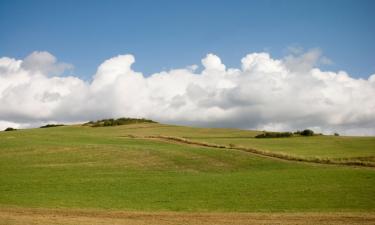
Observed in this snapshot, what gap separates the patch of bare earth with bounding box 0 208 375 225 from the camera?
18812 mm

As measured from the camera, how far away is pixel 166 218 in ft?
65.4

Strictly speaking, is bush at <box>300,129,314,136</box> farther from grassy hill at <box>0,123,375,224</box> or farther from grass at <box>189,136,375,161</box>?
grassy hill at <box>0,123,375,224</box>

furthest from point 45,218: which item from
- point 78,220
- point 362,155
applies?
point 362,155

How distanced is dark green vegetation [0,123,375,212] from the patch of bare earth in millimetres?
1314

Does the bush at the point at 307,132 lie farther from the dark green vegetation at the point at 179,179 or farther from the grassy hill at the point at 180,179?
the dark green vegetation at the point at 179,179

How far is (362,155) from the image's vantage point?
4172cm

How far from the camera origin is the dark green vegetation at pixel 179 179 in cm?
2352

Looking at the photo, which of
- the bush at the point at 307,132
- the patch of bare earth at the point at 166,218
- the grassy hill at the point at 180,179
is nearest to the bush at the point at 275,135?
the bush at the point at 307,132

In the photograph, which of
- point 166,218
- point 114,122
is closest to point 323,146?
point 166,218

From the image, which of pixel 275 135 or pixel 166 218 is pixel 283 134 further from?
pixel 166 218

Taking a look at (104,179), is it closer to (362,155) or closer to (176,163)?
(176,163)

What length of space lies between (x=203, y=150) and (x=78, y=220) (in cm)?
2631

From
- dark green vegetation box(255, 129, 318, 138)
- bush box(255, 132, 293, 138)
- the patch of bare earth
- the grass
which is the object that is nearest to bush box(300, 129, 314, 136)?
dark green vegetation box(255, 129, 318, 138)

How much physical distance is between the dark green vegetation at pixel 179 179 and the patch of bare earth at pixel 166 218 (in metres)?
1.31
